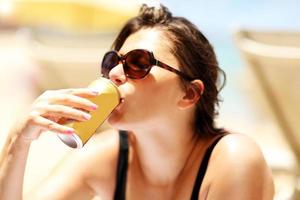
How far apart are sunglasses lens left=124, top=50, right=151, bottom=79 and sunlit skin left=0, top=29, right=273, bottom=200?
0.02 meters

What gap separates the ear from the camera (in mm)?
1781

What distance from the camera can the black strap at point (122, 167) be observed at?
1.97 meters

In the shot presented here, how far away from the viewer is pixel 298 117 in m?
2.69

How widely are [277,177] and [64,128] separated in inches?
57.2

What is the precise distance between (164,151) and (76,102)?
0.42 metres

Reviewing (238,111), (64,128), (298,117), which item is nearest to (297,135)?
(298,117)

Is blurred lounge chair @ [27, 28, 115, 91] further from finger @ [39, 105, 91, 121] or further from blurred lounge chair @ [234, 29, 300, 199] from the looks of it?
finger @ [39, 105, 91, 121]

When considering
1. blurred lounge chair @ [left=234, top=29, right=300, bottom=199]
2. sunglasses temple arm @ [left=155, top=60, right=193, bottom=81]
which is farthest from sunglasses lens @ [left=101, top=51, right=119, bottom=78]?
blurred lounge chair @ [left=234, top=29, right=300, bottom=199]

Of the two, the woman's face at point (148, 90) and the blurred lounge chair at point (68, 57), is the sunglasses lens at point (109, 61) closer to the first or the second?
the woman's face at point (148, 90)

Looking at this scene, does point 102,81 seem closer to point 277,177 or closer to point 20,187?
point 20,187

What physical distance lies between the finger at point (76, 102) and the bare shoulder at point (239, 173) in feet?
1.30

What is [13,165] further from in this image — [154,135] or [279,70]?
[279,70]

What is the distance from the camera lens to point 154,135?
1805mm

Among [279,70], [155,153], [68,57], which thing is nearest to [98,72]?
[68,57]
